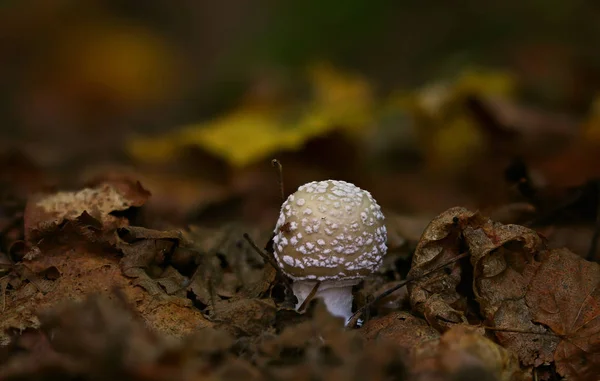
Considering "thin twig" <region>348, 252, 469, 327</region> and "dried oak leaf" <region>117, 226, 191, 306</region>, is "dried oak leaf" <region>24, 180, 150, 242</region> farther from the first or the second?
"thin twig" <region>348, 252, 469, 327</region>

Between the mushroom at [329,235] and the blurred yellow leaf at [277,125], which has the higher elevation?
the mushroom at [329,235]

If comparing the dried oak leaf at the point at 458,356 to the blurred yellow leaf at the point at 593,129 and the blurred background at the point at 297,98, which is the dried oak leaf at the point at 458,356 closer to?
the blurred background at the point at 297,98

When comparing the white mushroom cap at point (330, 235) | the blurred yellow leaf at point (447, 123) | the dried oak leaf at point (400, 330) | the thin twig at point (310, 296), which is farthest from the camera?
the blurred yellow leaf at point (447, 123)

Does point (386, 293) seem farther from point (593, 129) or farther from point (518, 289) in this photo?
point (593, 129)

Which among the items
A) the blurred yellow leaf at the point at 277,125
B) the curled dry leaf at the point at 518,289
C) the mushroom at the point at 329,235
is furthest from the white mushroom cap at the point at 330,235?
the blurred yellow leaf at the point at 277,125

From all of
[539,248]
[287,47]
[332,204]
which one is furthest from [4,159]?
[287,47]

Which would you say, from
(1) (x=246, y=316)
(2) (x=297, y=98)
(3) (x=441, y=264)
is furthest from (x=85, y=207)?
(2) (x=297, y=98)

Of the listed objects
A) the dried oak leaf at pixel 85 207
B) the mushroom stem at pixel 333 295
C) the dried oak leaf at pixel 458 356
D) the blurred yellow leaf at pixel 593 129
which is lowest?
the mushroom stem at pixel 333 295

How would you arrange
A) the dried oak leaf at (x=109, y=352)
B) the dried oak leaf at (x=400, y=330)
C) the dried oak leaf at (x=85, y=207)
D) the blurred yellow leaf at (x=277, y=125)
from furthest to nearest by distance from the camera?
the blurred yellow leaf at (x=277, y=125), the dried oak leaf at (x=85, y=207), the dried oak leaf at (x=400, y=330), the dried oak leaf at (x=109, y=352)
